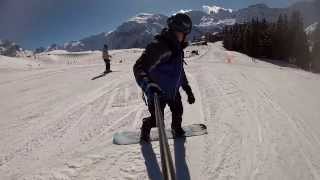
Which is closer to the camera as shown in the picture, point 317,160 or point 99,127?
point 317,160

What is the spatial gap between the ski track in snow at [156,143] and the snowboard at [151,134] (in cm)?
16

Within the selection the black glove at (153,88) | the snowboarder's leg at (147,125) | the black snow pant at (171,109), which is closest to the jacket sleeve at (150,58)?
the black glove at (153,88)

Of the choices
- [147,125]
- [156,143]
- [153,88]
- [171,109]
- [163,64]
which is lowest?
[156,143]

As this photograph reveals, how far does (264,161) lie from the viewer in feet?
16.5

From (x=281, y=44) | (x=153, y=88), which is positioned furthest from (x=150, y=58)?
(x=281, y=44)

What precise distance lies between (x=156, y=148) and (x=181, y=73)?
1151mm

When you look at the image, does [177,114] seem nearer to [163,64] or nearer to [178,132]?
[178,132]

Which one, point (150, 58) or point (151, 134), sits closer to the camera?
point (150, 58)

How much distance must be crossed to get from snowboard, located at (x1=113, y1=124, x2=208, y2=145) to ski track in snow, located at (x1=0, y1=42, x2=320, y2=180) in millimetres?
159

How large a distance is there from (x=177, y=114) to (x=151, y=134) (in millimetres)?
693

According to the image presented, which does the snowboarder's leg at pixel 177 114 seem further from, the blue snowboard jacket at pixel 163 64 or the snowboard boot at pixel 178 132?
the blue snowboard jacket at pixel 163 64

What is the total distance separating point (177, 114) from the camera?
5.92 meters

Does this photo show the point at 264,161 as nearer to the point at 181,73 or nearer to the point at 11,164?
the point at 181,73

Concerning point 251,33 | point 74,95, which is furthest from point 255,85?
point 251,33
